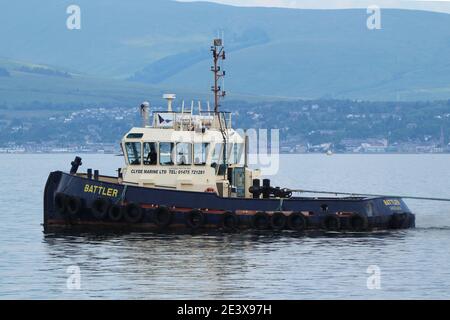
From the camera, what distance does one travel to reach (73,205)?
45156 millimetres

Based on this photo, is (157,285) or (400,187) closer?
(157,285)

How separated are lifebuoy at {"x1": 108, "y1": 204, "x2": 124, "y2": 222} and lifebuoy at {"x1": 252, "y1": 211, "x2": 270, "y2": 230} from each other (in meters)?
4.46

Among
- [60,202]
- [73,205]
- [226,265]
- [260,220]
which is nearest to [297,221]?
[260,220]

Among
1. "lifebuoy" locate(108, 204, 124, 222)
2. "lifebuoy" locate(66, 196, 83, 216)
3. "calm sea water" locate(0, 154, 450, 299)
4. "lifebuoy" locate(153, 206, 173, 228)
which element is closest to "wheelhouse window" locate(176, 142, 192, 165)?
"lifebuoy" locate(153, 206, 173, 228)

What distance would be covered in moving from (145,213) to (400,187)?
5135 cm

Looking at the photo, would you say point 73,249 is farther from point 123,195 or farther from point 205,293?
point 205,293

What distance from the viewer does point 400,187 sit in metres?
93.7

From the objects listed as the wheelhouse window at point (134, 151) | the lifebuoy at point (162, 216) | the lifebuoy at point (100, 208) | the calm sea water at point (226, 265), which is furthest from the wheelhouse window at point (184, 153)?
the calm sea water at point (226, 265)

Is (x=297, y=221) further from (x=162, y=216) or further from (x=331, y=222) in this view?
(x=162, y=216)

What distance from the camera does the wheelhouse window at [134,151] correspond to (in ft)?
151

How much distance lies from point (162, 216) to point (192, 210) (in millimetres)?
1027

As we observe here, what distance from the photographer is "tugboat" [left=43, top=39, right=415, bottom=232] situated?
4456 centimetres
